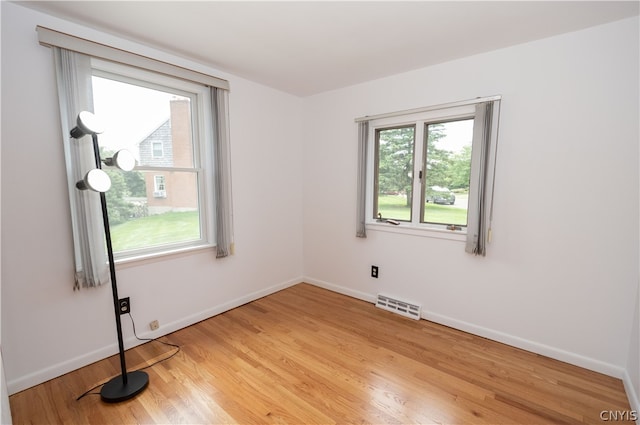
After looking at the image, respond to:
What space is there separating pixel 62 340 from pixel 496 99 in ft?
12.5

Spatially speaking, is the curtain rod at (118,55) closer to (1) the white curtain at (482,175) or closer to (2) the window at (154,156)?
(2) the window at (154,156)


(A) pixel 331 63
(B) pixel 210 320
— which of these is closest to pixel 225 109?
(A) pixel 331 63

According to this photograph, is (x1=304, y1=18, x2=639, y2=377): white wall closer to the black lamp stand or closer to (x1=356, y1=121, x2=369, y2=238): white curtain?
(x1=356, y1=121, x2=369, y2=238): white curtain

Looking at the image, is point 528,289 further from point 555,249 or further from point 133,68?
point 133,68

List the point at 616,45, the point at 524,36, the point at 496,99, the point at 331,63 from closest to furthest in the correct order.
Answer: the point at 616,45
the point at 524,36
the point at 496,99
the point at 331,63

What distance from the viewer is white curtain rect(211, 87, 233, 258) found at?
2.76m

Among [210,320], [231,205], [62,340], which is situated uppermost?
[231,205]

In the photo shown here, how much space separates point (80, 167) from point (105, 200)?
457 mm

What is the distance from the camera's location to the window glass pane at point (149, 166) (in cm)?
226

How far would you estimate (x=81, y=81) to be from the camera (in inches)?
77.3

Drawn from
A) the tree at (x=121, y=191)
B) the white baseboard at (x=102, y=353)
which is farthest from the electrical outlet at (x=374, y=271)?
the tree at (x=121, y=191)

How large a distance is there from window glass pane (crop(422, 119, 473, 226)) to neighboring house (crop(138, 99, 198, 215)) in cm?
237

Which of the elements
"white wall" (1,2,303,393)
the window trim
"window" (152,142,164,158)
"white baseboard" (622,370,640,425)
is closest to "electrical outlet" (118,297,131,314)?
"white wall" (1,2,303,393)

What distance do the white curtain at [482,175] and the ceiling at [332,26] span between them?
566 mm
